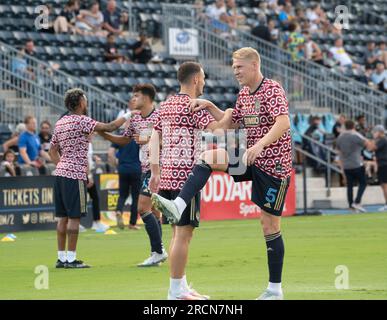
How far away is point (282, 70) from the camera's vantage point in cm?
3338

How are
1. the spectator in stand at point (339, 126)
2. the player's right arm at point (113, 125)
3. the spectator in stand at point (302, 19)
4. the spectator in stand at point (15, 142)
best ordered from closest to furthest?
1. the player's right arm at point (113, 125)
2. the spectator in stand at point (15, 142)
3. the spectator in stand at point (339, 126)
4. the spectator in stand at point (302, 19)

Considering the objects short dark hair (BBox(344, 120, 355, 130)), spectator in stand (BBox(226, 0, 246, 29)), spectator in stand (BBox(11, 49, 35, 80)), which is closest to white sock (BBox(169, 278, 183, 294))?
spectator in stand (BBox(11, 49, 35, 80))

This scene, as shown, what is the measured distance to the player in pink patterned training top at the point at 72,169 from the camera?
1452 centimetres

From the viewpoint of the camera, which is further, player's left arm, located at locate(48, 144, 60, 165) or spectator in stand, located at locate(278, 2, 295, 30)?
spectator in stand, located at locate(278, 2, 295, 30)

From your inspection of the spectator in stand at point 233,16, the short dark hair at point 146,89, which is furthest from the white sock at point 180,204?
the spectator in stand at point 233,16

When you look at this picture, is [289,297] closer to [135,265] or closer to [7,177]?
[135,265]

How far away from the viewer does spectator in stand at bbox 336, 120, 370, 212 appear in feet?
90.3

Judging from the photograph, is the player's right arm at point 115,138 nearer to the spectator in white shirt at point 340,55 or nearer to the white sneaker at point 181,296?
the white sneaker at point 181,296

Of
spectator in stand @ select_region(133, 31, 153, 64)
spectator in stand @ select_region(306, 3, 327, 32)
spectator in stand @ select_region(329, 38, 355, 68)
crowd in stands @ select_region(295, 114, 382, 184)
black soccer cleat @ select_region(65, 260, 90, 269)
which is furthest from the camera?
spectator in stand @ select_region(306, 3, 327, 32)

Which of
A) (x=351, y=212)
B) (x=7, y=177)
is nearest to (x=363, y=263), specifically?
(x=7, y=177)

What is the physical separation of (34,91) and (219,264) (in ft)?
44.3

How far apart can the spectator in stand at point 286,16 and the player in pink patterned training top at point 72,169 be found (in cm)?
2239

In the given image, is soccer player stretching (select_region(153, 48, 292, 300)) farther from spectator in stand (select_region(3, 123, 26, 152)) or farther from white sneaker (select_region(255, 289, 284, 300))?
spectator in stand (select_region(3, 123, 26, 152))

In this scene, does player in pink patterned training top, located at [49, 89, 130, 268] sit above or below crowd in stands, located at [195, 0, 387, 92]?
below
